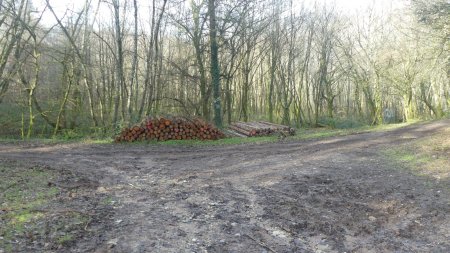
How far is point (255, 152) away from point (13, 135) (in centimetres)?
1532

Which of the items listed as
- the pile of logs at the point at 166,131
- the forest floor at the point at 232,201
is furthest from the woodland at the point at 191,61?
the forest floor at the point at 232,201

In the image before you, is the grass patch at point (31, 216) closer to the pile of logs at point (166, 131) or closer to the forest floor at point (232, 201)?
the forest floor at point (232, 201)

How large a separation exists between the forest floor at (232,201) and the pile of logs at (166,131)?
10.5ft

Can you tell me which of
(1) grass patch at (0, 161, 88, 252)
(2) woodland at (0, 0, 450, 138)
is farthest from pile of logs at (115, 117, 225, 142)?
(1) grass patch at (0, 161, 88, 252)

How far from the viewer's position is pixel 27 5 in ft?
66.6

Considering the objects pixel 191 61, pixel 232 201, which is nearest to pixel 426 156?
pixel 232 201

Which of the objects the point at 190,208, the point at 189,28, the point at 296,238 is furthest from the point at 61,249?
the point at 189,28

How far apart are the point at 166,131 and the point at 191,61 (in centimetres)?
1108

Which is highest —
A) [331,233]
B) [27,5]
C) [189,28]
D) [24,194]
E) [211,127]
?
[27,5]

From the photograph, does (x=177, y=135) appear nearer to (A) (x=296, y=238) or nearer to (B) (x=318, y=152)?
(B) (x=318, y=152)

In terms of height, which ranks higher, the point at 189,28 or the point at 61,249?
the point at 189,28

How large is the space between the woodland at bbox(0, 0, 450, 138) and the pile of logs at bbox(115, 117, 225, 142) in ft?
3.98

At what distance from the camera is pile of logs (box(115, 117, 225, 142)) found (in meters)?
14.3

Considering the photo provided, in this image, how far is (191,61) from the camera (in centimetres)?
2455
